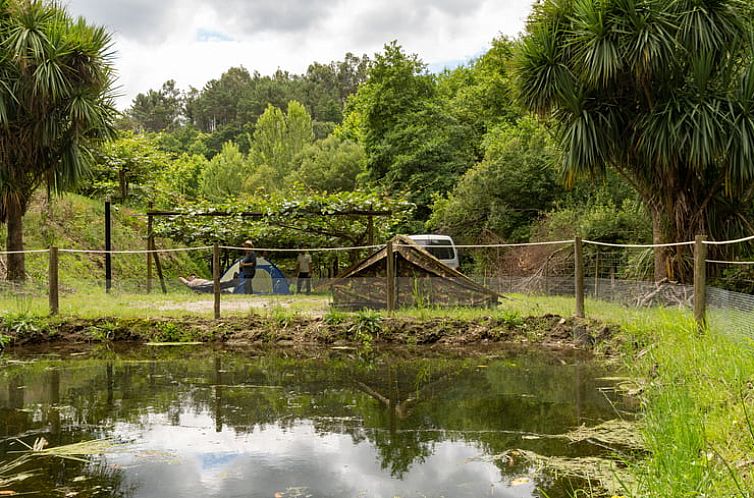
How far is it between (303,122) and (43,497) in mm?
40405

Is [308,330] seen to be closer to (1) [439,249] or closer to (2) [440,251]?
(1) [439,249]

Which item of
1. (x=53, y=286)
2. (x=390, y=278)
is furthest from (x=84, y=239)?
(x=390, y=278)

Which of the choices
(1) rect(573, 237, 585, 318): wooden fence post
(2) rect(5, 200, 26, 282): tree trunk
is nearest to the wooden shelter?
(1) rect(573, 237, 585, 318): wooden fence post

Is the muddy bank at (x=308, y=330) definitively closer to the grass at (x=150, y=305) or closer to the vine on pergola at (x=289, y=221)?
the grass at (x=150, y=305)

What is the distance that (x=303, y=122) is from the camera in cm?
4275

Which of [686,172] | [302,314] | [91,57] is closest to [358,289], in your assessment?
[302,314]

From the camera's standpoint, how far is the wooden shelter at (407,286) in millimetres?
10219

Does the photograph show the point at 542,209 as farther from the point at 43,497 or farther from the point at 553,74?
the point at 43,497

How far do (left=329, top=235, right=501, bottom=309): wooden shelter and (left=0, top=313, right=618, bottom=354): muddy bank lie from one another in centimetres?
54

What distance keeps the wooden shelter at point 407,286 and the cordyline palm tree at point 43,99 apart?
6256 millimetres

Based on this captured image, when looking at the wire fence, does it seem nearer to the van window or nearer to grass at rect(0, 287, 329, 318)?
grass at rect(0, 287, 329, 318)

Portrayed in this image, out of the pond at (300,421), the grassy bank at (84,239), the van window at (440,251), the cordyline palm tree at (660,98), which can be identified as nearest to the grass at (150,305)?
the pond at (300,421)

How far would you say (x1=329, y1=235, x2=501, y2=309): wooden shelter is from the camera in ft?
33.5

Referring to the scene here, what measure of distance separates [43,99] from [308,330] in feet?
23.4
